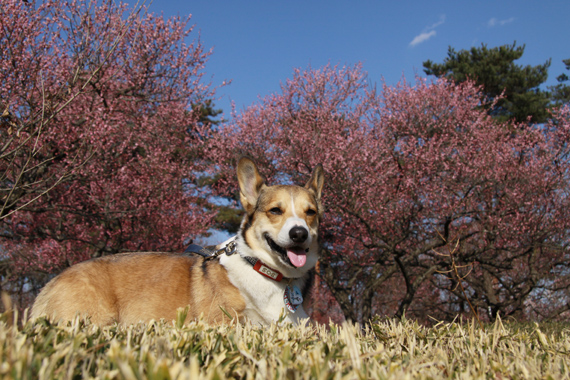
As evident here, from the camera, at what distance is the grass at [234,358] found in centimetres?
105

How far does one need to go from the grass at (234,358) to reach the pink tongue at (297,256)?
5.40ft

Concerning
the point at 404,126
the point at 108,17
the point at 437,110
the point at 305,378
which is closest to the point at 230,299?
the point at 305,378

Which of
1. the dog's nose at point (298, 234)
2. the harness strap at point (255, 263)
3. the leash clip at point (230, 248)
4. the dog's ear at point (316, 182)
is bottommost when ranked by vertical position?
the harness strap at point (255, 263)

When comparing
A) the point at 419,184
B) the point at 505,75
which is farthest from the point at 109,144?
the point at 505,75

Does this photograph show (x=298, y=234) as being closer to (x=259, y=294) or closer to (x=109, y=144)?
(x=259, y=294)

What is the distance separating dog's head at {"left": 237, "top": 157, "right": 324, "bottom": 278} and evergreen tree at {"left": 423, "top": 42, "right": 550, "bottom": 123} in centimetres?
2060

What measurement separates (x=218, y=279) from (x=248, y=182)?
119cm

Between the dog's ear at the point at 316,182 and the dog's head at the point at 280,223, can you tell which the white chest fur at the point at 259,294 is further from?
the dog's ear at the point at 316,182

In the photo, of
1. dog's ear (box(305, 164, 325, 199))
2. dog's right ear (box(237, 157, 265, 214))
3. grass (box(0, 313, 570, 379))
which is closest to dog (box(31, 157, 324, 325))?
dog's right ear (box(237, 157, 265, 214))

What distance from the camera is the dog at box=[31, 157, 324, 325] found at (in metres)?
3.71

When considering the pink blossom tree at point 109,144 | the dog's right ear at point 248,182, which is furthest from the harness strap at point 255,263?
the pink blossom tree at point 109,144

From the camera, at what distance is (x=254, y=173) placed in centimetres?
461

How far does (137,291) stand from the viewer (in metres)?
3.91

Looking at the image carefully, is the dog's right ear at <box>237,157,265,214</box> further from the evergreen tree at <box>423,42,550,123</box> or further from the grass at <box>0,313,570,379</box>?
the evergreen tree at <box>423,42,550,123</box>
